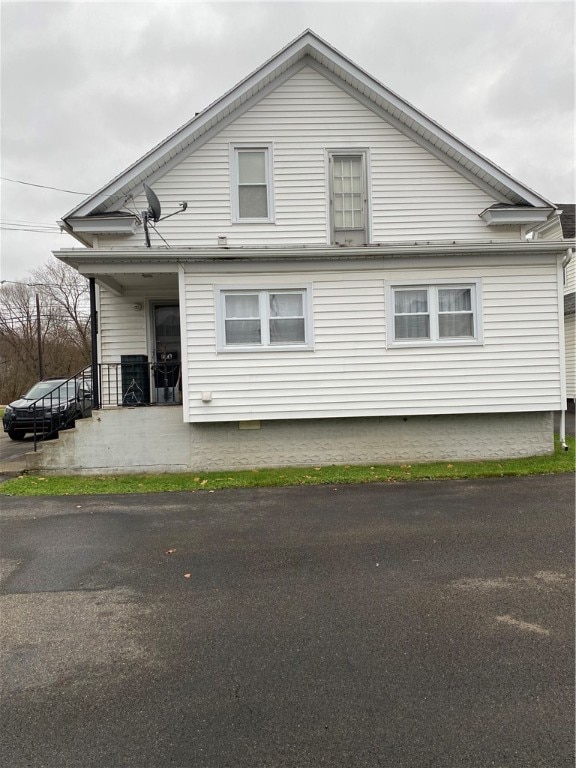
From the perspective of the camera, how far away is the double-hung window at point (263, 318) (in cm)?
906

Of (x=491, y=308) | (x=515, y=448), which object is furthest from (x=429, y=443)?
(x=491, y=308)

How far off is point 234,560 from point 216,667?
5.99 ft

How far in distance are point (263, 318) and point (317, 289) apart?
1.18 meters

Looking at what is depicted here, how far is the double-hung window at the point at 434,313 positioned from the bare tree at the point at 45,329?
3585 centimetres

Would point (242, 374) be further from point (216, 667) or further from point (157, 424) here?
point (216, 667)

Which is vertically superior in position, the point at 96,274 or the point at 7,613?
the point at 96,274

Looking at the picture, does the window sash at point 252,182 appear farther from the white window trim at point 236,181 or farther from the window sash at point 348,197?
the window sash at point 348,197

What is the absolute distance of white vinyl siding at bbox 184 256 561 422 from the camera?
898 centimetres

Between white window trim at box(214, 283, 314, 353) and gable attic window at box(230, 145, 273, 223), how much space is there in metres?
2.09

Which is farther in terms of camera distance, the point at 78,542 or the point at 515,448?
the point at 515,448

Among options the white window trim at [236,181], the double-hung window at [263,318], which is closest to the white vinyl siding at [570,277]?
the white window trim at [236,181]

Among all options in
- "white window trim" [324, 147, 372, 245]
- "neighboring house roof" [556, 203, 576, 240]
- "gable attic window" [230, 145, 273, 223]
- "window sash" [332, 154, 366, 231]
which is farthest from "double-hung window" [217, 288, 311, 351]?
"neighboring house roof" [556, 203, 576, 240]

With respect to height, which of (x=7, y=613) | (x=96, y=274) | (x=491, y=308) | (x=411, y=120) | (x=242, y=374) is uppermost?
(x=411, y=120)

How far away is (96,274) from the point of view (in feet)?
29.0
